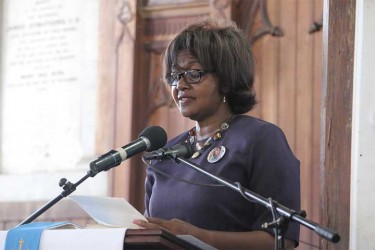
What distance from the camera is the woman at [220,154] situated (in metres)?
2.55

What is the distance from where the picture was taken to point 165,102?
518 cm

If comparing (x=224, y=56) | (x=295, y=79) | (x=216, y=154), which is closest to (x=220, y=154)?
(x=216, y=154)

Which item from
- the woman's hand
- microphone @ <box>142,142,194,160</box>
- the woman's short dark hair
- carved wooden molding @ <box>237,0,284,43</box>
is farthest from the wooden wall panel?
the woman's hand

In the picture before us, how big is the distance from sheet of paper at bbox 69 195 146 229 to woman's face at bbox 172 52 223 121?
1.30 feet

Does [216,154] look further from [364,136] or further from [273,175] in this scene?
[364,136]

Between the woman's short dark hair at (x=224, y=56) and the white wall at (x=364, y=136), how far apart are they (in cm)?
43

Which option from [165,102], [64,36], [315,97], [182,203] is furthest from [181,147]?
[64,36]

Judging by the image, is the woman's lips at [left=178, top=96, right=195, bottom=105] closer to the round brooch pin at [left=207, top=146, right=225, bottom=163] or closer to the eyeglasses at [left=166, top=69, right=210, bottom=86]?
the eyeglasses at [left=166, top=69, right=210, bottom=86]

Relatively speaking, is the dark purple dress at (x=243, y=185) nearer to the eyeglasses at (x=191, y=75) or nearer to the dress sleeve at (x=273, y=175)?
the dress sleeve at (x=273, y=175)

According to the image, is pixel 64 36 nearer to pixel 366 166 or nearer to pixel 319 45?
pixel 319 45

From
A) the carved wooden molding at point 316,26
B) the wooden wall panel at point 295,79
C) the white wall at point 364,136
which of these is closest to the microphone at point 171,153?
the white wall at point 364,136

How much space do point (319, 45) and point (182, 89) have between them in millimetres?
2124

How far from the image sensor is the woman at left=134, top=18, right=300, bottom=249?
255 cm

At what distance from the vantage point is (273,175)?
255cm
